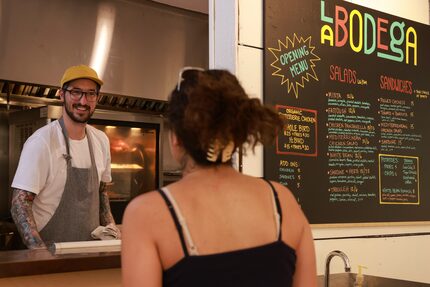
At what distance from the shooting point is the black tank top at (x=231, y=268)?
3.59ft

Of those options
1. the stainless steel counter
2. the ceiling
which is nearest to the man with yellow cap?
the stainless steel counter

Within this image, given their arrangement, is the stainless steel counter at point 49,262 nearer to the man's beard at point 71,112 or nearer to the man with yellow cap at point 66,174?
the man with yellow cap at point 66,174

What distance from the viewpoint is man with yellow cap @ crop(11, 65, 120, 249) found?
275cm

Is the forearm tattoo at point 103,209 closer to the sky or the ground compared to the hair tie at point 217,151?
closer to the ground

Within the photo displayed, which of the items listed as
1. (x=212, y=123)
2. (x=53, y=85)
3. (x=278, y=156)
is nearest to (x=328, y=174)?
(x=278, y=156)

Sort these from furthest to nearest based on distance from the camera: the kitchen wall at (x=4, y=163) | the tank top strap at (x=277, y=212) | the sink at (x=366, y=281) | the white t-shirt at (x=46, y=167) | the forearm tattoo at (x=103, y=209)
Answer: the kitchen wall at (x=4, y=163), the forearm tattoo at (x=103, y=209), the white t-shirt at (x=46, y=167), the sink at (x=366, y=281), the tank top strap at (x=277, y=212)

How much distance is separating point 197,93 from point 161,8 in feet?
11.9

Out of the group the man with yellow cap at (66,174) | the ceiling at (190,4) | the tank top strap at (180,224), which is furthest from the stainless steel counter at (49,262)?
the ceiling at (190,4)

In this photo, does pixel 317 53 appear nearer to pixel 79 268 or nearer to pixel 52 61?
pixel 79 268

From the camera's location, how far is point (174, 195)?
45.3 inches

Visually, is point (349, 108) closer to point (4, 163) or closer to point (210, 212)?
point (210, 212)

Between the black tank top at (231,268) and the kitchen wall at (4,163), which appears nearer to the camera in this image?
the black tank top at (231,268)

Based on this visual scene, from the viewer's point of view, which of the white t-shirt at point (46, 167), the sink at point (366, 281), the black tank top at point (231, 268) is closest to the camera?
the black tank top at point (231, 268)

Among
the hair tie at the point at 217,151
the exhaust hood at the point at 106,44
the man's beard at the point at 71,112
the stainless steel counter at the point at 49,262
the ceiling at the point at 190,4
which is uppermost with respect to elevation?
the ceiling at the point at 190,4
